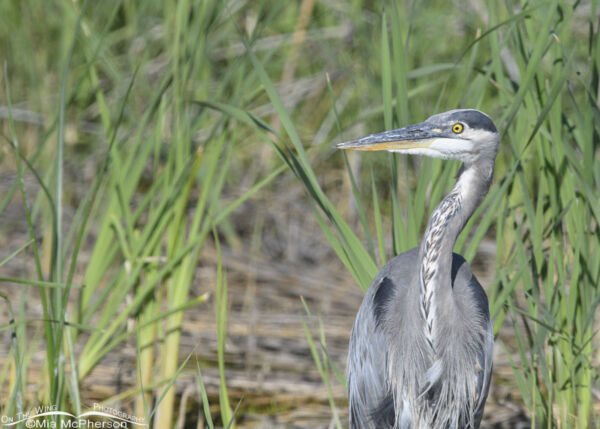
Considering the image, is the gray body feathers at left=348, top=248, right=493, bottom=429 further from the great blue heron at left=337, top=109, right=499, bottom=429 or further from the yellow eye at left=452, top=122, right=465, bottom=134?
the yellow eye at left=452, top=122, right=465, bottom=134

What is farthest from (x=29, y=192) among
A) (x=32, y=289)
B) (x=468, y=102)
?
(x=468, y=102)

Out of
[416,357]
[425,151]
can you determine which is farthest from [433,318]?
[425,151]

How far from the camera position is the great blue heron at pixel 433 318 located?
2062mm

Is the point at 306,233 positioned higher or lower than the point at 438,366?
higher

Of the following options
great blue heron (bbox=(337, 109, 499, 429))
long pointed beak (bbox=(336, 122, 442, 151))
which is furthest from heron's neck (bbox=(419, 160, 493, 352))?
long pointed beak (bbox=(336, 122, 442, 151))

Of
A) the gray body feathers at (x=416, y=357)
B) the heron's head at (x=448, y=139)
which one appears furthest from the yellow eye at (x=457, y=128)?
the gray body feathers at (x=416, y=357)

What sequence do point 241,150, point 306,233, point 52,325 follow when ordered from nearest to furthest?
point 52,325 < point 306,233 < point 241,150

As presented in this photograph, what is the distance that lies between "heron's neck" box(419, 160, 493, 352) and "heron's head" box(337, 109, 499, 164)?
0.05 meters

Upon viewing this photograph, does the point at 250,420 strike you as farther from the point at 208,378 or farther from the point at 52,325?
the point at 52,325

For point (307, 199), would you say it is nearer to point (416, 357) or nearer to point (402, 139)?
point (402, 139)

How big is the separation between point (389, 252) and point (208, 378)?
4.64ft

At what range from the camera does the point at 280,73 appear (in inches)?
198

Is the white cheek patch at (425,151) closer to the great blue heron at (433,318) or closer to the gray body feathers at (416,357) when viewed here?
the great blue heron at (433,318)

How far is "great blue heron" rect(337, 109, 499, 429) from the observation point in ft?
6.77
